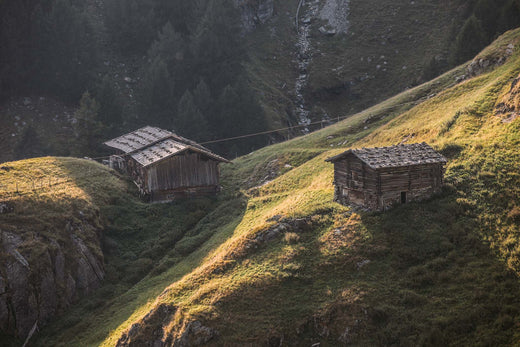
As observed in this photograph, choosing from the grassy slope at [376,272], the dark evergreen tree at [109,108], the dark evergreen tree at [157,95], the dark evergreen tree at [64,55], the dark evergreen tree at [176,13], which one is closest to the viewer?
the grassy slope at [376,272]

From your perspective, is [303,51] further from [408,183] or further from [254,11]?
[408,183]

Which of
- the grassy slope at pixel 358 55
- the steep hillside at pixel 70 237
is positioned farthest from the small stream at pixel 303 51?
the steep hillside at pixel 70 237

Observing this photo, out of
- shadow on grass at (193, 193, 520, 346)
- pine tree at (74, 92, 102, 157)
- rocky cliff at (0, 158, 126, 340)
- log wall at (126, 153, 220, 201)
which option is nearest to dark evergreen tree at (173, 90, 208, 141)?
pine tree at (74, 92, 102, 157)

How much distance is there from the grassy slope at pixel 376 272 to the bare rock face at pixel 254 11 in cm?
7390

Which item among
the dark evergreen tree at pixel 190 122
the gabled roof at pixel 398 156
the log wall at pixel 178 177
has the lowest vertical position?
the log wall at pixel 178 177

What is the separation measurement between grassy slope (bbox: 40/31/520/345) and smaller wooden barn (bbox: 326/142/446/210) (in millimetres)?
824

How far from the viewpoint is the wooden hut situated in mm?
45875

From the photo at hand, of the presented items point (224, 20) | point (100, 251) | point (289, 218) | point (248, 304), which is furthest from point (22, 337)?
point (224, 20)

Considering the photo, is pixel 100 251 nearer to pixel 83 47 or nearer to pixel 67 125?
pixel 67 125

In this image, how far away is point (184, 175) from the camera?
47.2 m

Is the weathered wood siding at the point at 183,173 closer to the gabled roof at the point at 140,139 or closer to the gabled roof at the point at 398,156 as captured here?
the gabled roof at the point at 140,139

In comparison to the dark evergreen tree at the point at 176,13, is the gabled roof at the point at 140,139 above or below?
below

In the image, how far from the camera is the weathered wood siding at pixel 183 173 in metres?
45.8

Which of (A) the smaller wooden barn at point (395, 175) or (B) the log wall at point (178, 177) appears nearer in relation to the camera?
(A) the smaller wooden barn at point (395, 175)
